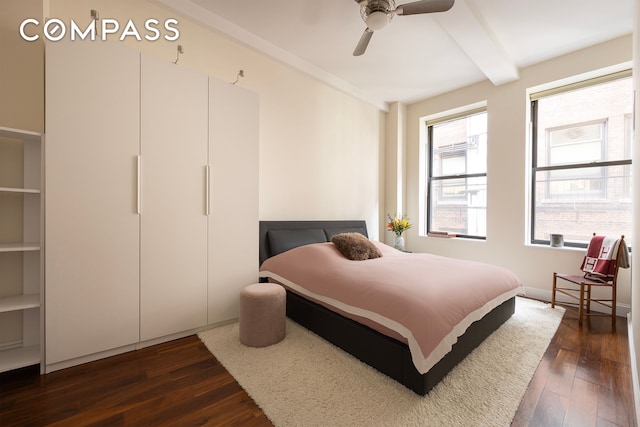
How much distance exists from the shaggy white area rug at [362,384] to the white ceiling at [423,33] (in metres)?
2.92

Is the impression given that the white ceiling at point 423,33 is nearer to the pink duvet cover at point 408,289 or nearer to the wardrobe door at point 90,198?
the wardrobe door at point 90,198

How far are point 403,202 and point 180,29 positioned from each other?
3929 millimetres

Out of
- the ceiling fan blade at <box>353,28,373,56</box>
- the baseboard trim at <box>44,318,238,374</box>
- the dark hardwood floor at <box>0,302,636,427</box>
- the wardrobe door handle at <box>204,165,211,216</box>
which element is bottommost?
the dark hardwood floor at <box>0,302,636,427</box>

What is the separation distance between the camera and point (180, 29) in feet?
8.45

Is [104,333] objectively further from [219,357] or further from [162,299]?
[219,357]

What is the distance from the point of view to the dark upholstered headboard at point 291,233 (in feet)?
10.1

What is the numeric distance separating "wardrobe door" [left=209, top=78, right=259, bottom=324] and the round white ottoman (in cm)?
46

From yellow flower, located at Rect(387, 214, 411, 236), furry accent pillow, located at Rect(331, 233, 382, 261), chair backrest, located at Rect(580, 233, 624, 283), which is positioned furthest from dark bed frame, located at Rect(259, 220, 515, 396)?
yellow flower, located at Rect(387, 214, 411, 236)

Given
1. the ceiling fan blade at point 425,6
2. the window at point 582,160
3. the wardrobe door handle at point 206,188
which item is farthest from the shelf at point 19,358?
the window at point 582,160

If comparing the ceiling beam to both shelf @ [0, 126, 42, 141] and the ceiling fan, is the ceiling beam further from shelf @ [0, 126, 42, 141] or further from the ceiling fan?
shelf @ [0, 126, 42, 141]

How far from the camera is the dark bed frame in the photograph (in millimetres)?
1607

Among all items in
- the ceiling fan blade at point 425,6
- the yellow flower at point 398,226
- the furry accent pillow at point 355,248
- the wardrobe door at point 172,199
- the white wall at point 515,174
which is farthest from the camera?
the yellow flower at point 398,226

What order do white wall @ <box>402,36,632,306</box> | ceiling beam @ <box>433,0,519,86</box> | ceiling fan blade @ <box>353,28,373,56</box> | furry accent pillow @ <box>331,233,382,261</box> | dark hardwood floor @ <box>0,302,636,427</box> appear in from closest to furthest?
1. dark hardwood floor @ <box>0,302,636,427</box>
2. ceiling fan blade @ <box>353,28,373,56</box>
3. ceiling beam @ <box>433,0,519,86</box>
4. furry accent pillow @ <box>331,233,382,261</box>
5. white wall @ <box>402,36,632,306</box>

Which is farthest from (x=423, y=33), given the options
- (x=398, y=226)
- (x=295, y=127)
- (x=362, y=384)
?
(x=362, y=384)
